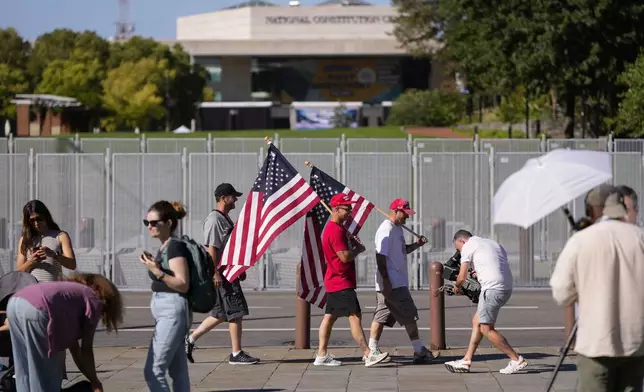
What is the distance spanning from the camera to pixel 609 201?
761 centimetres

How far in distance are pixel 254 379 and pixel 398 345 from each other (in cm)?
339

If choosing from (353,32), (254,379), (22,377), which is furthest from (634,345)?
(353,32)

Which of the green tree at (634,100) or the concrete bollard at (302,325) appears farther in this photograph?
the green tree at (634,100)

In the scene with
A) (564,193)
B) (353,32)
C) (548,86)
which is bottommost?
(564,193)

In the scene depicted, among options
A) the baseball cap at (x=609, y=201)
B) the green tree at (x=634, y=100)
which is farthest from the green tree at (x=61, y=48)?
the baseball cap at (x=609, y=201)

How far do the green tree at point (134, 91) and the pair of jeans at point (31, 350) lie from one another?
281ft

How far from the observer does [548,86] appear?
3972 cm

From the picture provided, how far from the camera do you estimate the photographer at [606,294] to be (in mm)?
7375

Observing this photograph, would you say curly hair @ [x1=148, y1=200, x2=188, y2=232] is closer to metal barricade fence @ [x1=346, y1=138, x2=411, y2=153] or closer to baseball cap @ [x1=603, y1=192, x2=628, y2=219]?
baseball cap @ [x1=603, y1=192, x2=628, y2=219]

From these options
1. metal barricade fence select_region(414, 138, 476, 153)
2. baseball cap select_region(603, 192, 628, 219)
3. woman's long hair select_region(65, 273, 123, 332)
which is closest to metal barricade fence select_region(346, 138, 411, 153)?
metal barricade fence select_region(414, 138, 476, 153)

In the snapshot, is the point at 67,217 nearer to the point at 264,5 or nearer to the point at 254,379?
the point at 254,379

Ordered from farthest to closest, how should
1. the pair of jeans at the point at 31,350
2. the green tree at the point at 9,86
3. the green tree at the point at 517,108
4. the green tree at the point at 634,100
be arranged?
the green tree at the point at 9,86
the green tree at the point at 517,108
the green tree at the point at 634,100
the pair of jeans at the point at 31,350

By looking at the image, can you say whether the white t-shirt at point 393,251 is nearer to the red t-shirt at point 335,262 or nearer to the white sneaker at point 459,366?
the red t-shirt at point 335,262

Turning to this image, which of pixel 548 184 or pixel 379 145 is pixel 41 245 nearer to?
pixel 548 184
